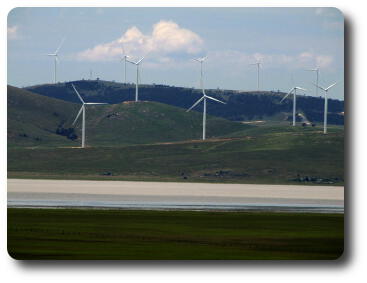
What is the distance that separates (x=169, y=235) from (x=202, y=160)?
6765 centimetres

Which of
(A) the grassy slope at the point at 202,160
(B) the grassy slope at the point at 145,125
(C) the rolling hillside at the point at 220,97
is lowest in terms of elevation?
(A) the grassy slope at the point at 202,160

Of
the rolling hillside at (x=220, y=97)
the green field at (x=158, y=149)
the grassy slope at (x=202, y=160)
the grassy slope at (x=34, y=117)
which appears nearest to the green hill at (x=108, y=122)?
the grassy slope at (x=34, y=117)

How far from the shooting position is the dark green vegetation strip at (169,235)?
32.7m

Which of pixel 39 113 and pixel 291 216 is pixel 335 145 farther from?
pixel 39 113

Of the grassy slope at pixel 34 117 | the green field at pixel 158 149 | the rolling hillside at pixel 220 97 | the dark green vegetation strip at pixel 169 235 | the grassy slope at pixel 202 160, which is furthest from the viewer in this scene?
the rolling hillside at pixel 220 97

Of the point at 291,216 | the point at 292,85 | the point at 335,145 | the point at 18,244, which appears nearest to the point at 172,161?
the point at 335,145

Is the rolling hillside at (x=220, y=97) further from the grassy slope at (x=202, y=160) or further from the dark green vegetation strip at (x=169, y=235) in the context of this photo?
the dark green vegetation strip at (x=169, y=235)

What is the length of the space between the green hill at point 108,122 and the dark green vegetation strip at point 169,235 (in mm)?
87547

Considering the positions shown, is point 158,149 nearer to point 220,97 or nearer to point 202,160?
point 202,160

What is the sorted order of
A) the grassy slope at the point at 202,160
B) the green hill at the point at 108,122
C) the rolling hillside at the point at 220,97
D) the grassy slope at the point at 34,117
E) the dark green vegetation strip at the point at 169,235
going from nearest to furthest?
the dark green vegetation strip at the point at 169,235 → the grassy slope at the point at 202,160 → the grassy slope at the point at 34,117 → the green hill at the point at 108,122 → the rolling hillside at the point at 220,97

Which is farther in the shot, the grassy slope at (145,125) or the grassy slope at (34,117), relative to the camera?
the grassy slope at (145,125)

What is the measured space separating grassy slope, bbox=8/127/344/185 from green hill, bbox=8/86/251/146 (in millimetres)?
21877

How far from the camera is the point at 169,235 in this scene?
36844 millimetres

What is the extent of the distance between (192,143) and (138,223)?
78.1 meters
